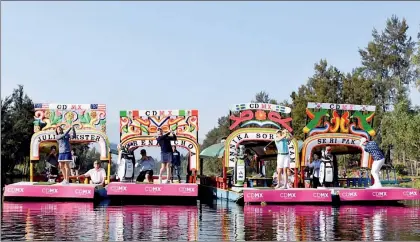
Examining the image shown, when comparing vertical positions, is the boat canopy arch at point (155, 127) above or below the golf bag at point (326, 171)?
above

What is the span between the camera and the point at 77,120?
23.7 meters

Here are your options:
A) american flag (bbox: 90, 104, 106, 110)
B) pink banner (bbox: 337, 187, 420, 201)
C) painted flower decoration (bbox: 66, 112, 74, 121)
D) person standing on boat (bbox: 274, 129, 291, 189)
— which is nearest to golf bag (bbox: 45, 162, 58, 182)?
painted flower decoration (bbox: 66, 112, 74, 121)

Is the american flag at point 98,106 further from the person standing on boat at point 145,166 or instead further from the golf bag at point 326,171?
the golf bag at point 326,171

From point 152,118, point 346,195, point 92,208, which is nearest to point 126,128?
point 152,118

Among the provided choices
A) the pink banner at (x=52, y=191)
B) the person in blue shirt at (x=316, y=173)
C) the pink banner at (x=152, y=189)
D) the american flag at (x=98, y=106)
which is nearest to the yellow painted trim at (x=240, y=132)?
the person in blue shirt at (x=316, y=173)

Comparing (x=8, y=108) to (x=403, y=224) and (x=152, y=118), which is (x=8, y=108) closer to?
(x=152, y=118)

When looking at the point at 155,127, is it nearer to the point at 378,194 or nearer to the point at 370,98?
the point at 378,194

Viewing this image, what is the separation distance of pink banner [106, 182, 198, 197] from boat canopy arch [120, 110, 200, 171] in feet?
9.14

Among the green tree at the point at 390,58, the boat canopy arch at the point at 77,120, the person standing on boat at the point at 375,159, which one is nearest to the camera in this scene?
the person standing on boat at the point at 375,159

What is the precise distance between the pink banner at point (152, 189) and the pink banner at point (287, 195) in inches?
78.3

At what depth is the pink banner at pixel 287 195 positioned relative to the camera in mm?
19125

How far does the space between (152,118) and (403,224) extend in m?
11.8

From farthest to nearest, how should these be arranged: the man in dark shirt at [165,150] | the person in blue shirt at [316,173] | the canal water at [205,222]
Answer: the person in blue shirt at [316,173]
the man in dark shirt at [165,150]
the canal water at [205,222]

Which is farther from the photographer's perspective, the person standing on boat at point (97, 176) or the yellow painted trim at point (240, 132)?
the person standing on boat at point (97, 176)
